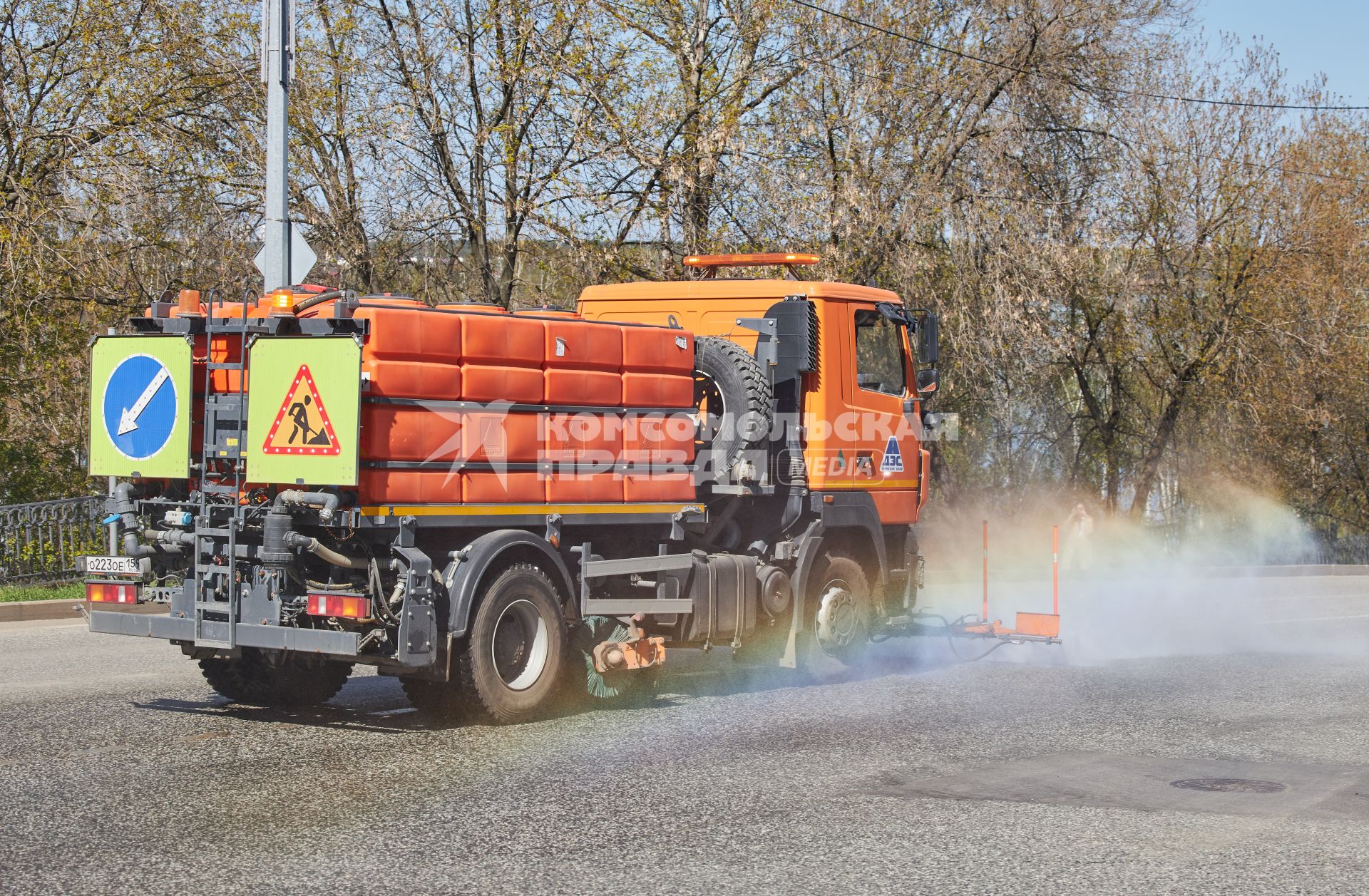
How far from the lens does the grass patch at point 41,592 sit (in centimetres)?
1638

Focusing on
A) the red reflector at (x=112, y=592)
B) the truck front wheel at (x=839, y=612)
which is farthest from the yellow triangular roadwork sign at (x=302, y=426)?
the truck front wheel at (x=839, y=612)

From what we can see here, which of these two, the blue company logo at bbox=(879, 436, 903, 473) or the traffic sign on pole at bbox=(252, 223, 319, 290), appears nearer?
the blue company logo at bbox=(879, 436, 903, 473)

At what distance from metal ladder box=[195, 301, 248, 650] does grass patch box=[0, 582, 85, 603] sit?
8546 mm

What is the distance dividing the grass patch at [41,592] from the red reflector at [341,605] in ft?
30.2

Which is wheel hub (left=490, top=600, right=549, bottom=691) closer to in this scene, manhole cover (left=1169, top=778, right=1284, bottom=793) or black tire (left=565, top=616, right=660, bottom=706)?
black tire (left=565, top=616, right=660, bottom=706)

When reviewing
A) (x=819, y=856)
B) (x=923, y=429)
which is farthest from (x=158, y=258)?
(x=819, y=856)

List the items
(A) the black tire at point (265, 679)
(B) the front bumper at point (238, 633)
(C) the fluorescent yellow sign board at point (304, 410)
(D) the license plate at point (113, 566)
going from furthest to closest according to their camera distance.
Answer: (A) the black tire at point (265, 679) < (D) the license plate at point (113, 566) < (B) the front bumper at point (238, 633) < (C) the fluorescent yellow sign board at point (304, 410)

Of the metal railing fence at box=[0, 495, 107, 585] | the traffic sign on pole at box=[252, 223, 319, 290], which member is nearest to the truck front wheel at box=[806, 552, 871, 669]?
the traffic sign on pole at box=[252, 223, 319, 290]

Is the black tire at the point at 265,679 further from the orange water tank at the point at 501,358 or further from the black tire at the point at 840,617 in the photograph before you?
the black tire at the point at 840,617

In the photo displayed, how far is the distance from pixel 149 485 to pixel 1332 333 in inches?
1194

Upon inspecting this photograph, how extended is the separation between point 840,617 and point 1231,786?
4.35 m

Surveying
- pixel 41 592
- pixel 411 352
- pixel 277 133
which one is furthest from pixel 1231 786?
pixel 41 592

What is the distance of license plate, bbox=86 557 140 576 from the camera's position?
887 centimetres

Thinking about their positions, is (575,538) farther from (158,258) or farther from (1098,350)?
(1098,350)
